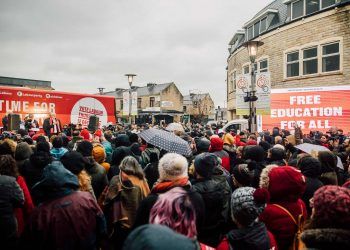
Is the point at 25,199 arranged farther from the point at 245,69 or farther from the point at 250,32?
the point at 250,32

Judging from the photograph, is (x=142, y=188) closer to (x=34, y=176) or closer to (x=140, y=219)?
(x=140, y=219)

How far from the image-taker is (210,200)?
13.2ft

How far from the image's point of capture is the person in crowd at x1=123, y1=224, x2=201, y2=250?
4.47 feet

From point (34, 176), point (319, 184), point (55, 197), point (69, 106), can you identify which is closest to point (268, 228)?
point (319, 184)

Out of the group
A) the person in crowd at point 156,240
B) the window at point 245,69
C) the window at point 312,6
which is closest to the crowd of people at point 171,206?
the person in crowd at point 156,240

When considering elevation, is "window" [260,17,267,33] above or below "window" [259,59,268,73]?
above

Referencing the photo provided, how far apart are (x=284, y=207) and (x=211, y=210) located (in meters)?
1.05

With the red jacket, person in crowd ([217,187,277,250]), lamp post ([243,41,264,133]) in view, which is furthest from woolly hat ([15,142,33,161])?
lamp post ([243,41,264,133])

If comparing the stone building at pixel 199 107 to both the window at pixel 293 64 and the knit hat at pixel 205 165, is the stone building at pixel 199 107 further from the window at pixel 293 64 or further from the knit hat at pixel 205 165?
the knit hat at pixel 205 165

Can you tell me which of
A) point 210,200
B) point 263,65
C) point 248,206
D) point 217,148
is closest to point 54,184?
point 248,206

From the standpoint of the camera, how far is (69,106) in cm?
1853

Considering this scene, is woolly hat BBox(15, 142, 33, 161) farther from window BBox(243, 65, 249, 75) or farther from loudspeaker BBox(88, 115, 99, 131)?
window BBox(243, 65, 249, 75)

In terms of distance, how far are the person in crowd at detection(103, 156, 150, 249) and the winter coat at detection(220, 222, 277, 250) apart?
5.29ft

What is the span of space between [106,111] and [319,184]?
17.2 meters
